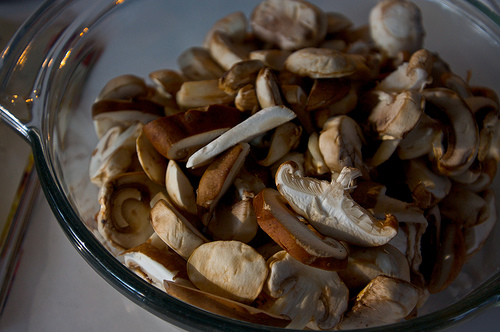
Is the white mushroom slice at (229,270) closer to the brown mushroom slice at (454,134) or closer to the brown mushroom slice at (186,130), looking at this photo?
the brown mushroom slice at (186,130)

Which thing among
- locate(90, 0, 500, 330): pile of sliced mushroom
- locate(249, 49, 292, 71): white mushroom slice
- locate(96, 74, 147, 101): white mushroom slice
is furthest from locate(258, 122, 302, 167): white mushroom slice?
locate(96, 74, 147, 101): white mushroom slice

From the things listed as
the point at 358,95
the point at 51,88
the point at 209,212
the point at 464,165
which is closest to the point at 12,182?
the point at 51,88

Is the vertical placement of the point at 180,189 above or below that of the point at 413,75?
below

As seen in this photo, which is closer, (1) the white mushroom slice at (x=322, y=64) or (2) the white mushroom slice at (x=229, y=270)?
(2) the white mushroom slice at (x=229, y=270)

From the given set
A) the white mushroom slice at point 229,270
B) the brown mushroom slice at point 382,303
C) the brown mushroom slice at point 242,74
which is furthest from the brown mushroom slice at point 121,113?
the brown mushroom slice at point 382,303

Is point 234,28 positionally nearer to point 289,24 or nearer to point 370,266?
point 289,24

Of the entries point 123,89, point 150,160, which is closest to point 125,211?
point 150,160
